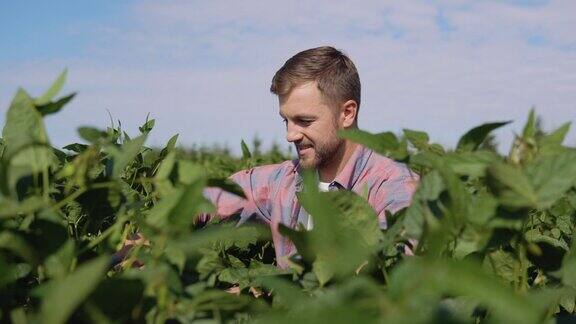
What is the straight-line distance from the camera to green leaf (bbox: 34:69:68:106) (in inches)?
41.8

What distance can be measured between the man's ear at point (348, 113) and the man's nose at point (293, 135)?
34 cm

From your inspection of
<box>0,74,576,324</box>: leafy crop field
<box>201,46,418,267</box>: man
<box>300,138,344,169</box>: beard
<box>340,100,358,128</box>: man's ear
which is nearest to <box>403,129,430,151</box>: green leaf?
<box>0,74,576,324</box>: leafy crop field

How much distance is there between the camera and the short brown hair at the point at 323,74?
4.06 meters

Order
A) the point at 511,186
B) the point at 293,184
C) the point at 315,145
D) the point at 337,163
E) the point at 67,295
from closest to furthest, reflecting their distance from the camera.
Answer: the point at 67,295 < the point at 511,186 < the point at 293,184 < the point at 315,145 < the point at 337,163

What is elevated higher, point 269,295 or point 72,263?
point 72,263

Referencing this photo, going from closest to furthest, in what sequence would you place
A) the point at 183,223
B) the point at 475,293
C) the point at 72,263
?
the point at 475,293, the point at 183,223, the point at 72,263

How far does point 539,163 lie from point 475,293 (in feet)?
1.36

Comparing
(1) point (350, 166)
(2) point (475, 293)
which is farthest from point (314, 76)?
(2) point (475, 293)

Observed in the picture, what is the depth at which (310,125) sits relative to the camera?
3.97 metres

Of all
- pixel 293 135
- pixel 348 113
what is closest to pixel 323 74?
pixel 348 113

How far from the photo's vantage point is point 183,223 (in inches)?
36.8

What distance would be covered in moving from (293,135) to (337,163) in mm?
298

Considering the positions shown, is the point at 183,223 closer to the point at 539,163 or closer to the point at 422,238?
the point at 422,238

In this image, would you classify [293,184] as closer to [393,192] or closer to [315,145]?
[315,145]
